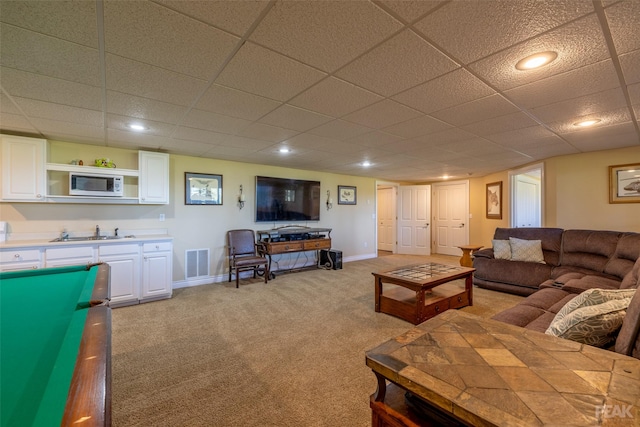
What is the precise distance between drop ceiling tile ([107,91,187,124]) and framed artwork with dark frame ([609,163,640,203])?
586cm

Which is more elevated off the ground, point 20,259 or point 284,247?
point 20,259

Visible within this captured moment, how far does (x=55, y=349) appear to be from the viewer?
1.28 meters

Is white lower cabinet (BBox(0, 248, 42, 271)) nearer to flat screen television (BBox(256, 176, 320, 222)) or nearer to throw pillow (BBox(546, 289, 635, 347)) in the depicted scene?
flat screen television (BBox(256, 176, 320, 222))

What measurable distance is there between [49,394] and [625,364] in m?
1.93

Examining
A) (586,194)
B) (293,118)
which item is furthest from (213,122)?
(586,194)

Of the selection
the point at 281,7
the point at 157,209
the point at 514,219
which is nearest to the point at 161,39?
the point at 281,7

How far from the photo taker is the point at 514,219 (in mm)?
5637

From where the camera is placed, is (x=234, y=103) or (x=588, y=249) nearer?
(x=234, y=103)

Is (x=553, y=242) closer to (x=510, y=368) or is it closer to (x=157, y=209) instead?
(x=510, y=368)

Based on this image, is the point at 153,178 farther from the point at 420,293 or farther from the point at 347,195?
the point at 347,195

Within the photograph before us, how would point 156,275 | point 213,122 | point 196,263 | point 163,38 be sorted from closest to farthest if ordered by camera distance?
point 163,38 < point 213,122 < point 156,275 < point 196,263

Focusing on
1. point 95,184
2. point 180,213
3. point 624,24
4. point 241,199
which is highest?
point 624,24

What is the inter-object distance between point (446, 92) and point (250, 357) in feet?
8.85

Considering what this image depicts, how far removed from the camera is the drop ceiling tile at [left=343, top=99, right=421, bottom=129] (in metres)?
2.34
